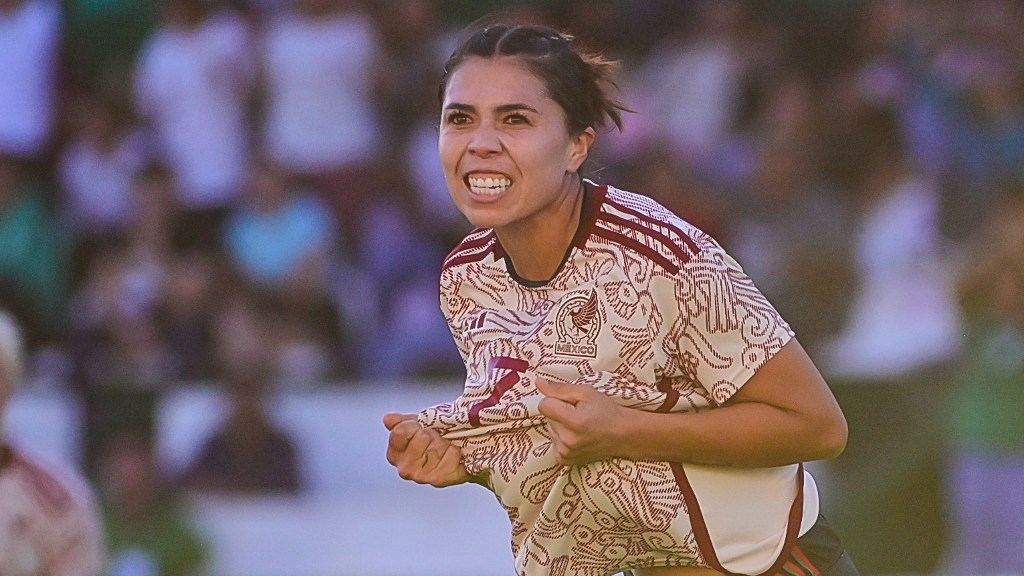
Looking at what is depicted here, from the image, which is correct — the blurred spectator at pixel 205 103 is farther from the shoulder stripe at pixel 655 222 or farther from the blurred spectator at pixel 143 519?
the shoulder stripe at pixel 655 222

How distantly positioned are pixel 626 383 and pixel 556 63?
0.58 metres

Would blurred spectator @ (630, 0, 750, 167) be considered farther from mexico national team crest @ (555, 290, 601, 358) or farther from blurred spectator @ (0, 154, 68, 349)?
mexico national team crest @ (555, 290, 601, 358)

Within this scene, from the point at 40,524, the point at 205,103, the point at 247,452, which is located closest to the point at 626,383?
the point at 40,524

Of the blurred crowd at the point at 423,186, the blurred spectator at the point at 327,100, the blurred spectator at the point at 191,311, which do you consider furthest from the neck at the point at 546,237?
the blurred spectator at the point at 327,100

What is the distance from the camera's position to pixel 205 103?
7.95 m

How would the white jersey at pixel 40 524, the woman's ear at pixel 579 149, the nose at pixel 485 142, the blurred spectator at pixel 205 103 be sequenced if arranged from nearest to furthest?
the nose at pixel 485 142, the woman's ear at pixel 579 149, the white jersey at pixel 40 524, the blurred spectator at pixel 205 103

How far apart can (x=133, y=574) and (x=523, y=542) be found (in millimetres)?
4742

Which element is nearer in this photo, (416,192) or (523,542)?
(523,542)

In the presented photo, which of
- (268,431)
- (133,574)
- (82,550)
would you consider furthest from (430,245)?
(82,550)

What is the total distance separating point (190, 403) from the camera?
7352mm

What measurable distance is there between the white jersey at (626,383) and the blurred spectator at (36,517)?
6.82 ft

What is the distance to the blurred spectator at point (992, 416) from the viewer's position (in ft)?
22.7

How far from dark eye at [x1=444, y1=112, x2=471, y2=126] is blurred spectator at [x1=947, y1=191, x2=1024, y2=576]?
4535mm

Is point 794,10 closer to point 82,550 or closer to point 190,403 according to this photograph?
point 190,403
